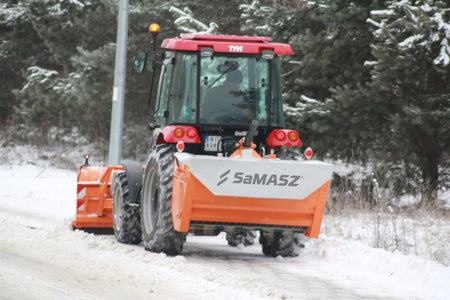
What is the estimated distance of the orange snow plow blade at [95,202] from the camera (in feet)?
31.0

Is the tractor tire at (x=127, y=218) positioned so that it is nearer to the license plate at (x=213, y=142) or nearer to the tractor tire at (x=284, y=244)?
the license plate at (x=213, y=142)

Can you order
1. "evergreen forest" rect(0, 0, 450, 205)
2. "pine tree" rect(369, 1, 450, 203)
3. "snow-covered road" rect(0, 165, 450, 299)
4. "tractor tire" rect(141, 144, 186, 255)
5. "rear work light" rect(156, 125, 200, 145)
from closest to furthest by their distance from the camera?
1. "snow-covered road" rect(0, 165, 450, 299)
2. "tractor tire" rect(141, 144, 186, 255)
3. "rear work light" rect(156, 125, 200, 145)
4. "pine tree" rect(369, 1, 450, 203)
5. "evergreen forest" rect(0, 0, 450, 205)

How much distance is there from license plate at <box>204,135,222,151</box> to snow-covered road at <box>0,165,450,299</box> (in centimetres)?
128

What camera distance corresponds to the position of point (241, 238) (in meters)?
9.41

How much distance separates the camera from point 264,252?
8547 mm

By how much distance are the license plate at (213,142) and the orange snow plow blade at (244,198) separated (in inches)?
32.4

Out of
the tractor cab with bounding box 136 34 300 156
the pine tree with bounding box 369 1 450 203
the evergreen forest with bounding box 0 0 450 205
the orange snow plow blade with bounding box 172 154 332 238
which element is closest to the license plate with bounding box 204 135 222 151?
the tractor cab with bounding box 136 34 300 156

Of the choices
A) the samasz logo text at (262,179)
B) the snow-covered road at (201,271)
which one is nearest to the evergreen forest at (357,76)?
the snow-covered road at (201,271)

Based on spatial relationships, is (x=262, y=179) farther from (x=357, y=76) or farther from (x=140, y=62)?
(x=357, y=76)

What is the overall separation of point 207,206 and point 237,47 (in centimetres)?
208

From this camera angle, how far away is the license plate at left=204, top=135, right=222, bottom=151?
8055 mm

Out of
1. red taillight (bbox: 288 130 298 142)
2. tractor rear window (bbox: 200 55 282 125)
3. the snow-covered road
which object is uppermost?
tractor rear window (bbox: 200 55 282 125)

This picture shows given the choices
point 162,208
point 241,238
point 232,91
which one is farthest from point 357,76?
point 162,208

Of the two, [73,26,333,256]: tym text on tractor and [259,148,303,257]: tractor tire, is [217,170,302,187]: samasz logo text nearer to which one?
[73,26,333,256]: tym text on tractor
